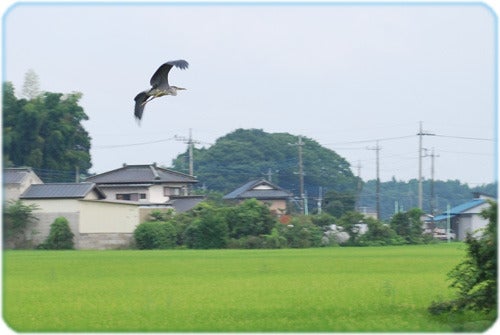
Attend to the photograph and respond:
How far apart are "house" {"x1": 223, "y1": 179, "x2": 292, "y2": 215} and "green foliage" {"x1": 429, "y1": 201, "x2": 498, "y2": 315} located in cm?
3208

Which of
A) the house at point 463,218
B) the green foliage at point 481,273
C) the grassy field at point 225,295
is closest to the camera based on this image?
the green foliage at point 481,273

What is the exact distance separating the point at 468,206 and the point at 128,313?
30.0m

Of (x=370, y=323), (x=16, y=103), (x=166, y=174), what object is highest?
(x=16, y=103)

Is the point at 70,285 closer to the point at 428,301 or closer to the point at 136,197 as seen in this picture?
the point at 428,301

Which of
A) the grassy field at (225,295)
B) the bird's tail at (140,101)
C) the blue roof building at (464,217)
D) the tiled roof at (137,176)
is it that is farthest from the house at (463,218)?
the bird's tail at (140,101)

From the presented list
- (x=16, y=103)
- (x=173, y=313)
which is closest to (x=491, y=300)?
(x=173, y=313)

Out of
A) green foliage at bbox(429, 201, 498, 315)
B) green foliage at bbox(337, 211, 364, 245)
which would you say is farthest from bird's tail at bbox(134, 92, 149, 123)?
green foliage at bbox(337, 211, 364, 245)

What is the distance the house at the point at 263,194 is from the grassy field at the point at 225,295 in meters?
21.3

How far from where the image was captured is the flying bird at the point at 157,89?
8547 mm

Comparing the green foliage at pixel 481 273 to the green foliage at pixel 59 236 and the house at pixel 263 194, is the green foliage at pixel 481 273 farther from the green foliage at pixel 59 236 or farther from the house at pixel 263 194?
the house at pixel 263 194

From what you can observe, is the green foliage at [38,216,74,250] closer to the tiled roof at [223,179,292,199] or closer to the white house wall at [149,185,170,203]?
the white house wall at [149,185,170,203]

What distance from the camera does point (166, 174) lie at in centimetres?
3819

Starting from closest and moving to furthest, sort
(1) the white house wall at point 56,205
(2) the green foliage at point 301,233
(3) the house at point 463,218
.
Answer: (1) the white house wall at point 56,205 → (2) the green foliage at point 301,233 → (3) the house at point 463,218

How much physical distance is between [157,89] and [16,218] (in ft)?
71.1
